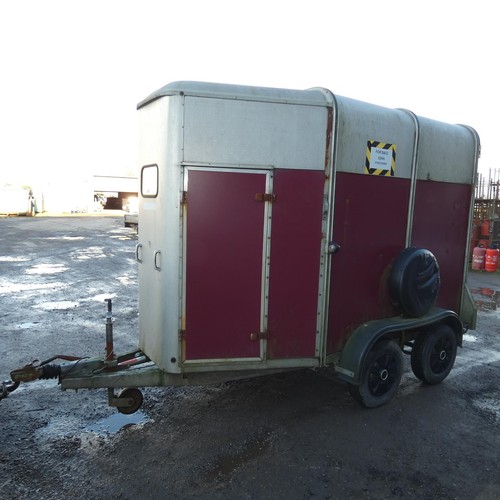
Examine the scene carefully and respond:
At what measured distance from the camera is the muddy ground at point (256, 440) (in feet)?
12.5

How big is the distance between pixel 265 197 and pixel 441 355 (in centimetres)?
338

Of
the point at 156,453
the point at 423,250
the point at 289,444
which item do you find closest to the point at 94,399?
the point at 156,453

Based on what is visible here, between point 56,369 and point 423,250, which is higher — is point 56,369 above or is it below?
below

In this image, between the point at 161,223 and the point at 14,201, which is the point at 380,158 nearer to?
the point at 161,223

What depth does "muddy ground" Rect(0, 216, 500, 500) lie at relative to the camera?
382 cm

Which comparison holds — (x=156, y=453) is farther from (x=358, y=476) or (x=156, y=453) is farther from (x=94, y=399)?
(x=358, y=476)

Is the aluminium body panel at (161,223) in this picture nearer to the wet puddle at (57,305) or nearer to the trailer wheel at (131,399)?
the trailer wheel at (131,399)

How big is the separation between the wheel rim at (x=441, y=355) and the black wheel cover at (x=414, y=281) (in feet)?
2.41

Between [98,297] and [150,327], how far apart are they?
21.3 ft

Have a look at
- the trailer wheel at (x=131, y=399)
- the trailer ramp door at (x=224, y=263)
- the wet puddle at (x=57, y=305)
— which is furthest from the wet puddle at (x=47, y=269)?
the trailer ramp door at (x=224, y=263)

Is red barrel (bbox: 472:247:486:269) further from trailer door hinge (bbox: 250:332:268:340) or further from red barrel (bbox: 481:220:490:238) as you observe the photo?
trailer door hinge (bbox: 250:332:268:340)

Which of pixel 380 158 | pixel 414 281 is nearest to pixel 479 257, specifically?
pixel 414 281

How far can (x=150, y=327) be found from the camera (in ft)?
15.7

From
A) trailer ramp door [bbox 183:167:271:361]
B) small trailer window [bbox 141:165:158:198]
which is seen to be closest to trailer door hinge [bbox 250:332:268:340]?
trailer ramp door [bbox 183:167:271:361]
